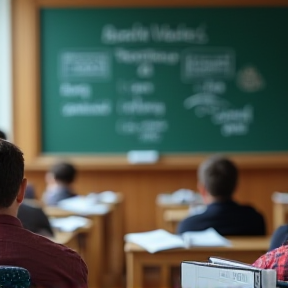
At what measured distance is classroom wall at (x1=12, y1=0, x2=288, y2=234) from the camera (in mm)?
6898

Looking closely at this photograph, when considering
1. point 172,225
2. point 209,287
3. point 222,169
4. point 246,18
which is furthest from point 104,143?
point 209,287

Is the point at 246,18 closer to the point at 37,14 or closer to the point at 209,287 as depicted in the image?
the point at 37,14

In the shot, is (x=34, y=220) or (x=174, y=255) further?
(x=34, y=220)

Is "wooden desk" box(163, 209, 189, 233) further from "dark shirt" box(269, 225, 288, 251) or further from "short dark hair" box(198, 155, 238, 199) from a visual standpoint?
"dark shirt" box(269, 225, 288, 251)

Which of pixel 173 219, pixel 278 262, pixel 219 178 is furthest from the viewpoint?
pixel 173 219

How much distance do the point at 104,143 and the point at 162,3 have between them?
1.49m

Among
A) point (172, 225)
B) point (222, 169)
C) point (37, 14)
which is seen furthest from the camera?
point (37, 14)

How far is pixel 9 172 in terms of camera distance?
191cm

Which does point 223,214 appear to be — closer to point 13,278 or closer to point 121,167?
point 13,278

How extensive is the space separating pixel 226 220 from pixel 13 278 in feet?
6.74

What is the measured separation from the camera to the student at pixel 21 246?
1877mm

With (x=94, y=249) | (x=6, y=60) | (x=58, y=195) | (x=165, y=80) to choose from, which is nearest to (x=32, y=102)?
(x=6, y=60)

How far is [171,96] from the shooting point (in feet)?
23.1

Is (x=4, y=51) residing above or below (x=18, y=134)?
above
